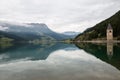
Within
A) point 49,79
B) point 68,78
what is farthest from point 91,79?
point 49,79

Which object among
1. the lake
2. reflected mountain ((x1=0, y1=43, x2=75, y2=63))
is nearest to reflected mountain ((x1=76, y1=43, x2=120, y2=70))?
the lake

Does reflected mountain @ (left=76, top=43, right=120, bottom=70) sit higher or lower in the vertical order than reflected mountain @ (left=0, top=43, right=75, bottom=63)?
higher

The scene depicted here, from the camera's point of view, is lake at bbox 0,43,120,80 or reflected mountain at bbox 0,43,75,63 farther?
reflected mountain at bbox 0,43,75,63

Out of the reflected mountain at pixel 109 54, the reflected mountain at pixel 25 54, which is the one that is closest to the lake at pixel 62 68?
the reflected mountain at pixel 109 54

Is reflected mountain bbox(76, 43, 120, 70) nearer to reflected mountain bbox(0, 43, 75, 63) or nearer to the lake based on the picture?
the lake

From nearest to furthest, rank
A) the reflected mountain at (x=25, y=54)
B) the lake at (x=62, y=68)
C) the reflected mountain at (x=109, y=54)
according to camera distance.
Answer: the lake at (x=62, y=68) → the reflected mountain at (x=109, y=54) → the reflected mountain at (x=25, y=54)

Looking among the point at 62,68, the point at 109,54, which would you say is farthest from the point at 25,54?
the point at 62,68

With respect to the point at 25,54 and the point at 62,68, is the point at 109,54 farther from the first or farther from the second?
the point at 62,68

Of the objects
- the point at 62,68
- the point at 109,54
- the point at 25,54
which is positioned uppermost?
the point at 109,54

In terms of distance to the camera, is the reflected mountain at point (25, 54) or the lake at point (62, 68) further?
the reflected mountain at point (25, 54)

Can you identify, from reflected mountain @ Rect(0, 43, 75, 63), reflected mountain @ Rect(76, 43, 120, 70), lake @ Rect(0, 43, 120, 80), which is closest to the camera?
lake @ Rect(0, 43, 120, 80)

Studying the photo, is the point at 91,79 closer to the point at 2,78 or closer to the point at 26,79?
the point at 26,79

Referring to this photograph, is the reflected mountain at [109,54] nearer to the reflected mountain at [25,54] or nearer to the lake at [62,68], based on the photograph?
the lake at [62,68]

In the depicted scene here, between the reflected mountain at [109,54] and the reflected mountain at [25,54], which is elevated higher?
the reflected mountain at [109,54]
